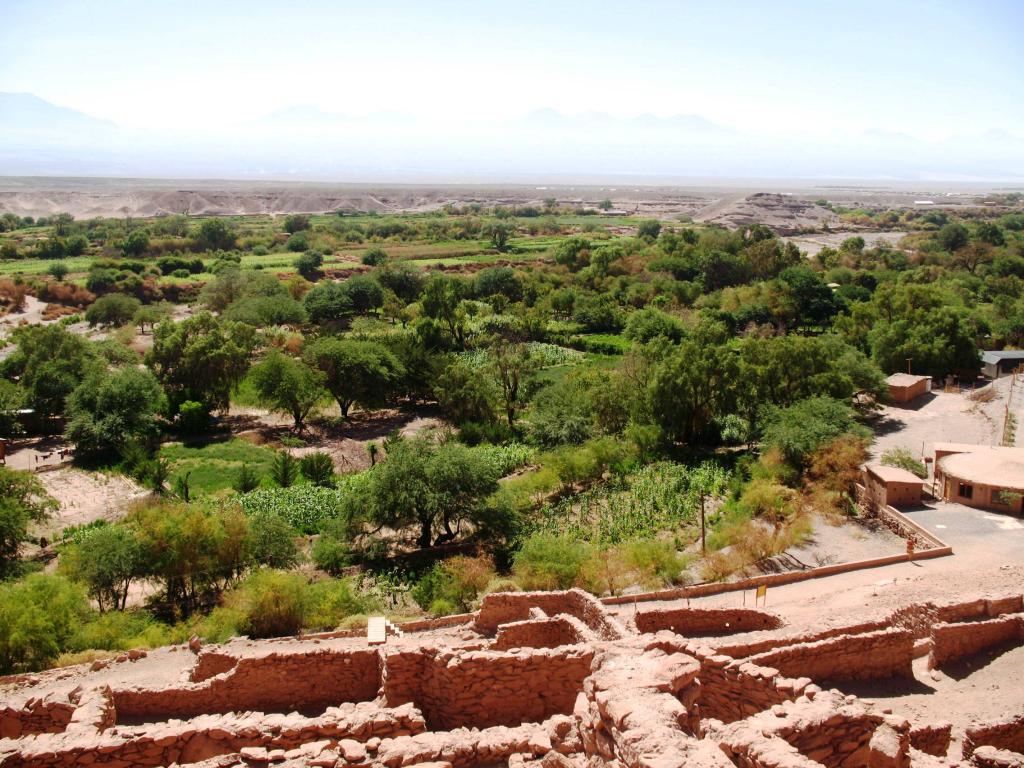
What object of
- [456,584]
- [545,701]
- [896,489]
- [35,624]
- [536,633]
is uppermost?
[545,701]

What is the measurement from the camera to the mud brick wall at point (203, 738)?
1096 cm

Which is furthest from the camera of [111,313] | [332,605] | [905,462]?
[111,313]

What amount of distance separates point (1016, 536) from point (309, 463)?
2803cm

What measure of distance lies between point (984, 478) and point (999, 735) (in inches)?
714

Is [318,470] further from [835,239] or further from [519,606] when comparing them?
[835,239]

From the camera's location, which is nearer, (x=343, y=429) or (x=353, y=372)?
(x=343, y=429)

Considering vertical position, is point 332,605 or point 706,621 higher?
point 706,621

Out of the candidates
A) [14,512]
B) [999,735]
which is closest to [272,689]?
[999,735]

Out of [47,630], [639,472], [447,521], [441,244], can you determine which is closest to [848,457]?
[639,472]

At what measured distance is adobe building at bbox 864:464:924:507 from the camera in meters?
27.7

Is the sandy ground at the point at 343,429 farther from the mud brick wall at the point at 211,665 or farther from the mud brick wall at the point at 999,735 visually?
the mud brick wall at the point at 999,735

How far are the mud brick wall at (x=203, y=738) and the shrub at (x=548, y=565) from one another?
10.4 m

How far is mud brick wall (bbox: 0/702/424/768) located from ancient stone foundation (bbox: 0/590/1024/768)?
0.08 feet

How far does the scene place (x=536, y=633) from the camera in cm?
1544
